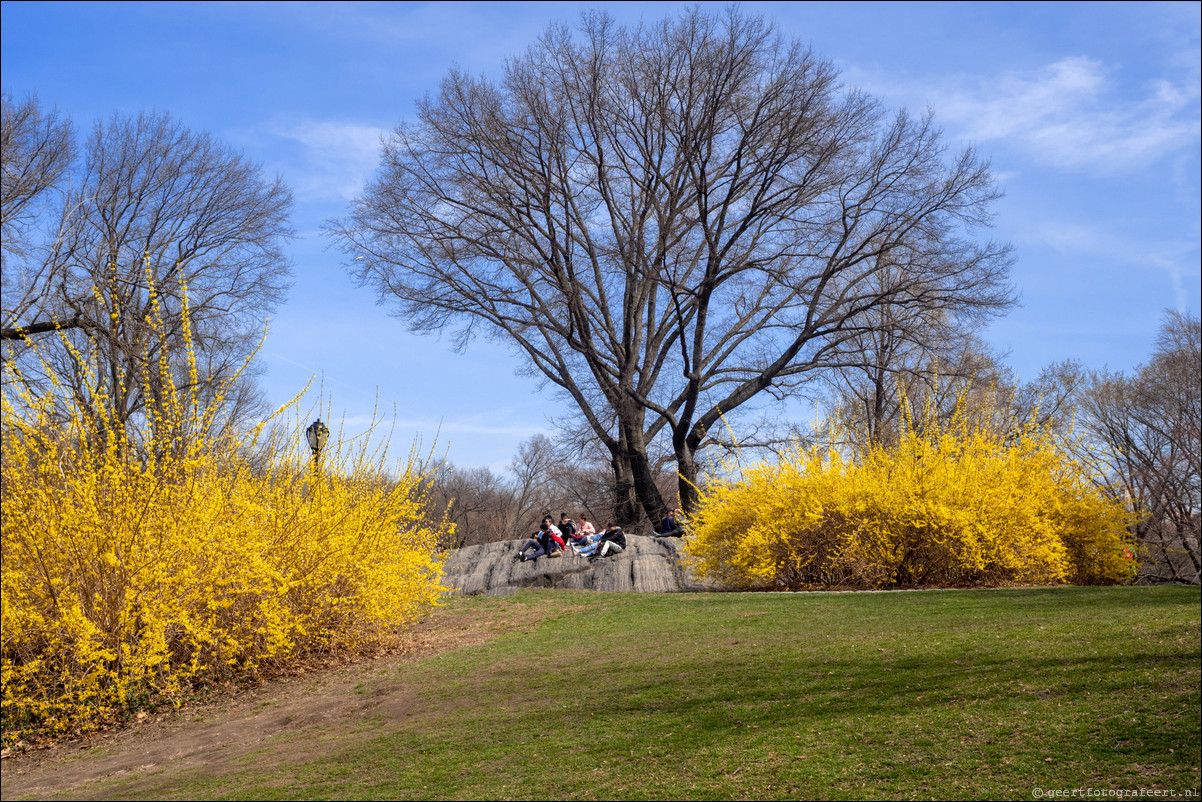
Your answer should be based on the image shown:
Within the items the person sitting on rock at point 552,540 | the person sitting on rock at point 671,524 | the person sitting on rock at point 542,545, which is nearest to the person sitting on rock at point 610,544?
the person sitting on rock at point 552,540

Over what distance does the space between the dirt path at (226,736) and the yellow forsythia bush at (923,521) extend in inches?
288

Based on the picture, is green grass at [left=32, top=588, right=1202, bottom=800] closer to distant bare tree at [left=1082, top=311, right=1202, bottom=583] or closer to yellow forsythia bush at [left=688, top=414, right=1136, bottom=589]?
yellow forsythia bush at [left=688, top=414, right=1136, bottom=589]

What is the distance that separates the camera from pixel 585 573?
16.3 metres

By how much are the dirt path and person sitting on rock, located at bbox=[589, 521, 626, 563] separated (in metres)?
8.76

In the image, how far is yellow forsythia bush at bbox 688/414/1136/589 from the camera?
1330 centimetres

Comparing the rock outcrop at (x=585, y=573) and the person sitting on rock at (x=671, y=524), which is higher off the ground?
the person sitting on rock at (x=671, y=524)

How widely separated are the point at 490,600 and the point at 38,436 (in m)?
8.34

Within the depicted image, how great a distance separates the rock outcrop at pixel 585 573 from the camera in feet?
51.2

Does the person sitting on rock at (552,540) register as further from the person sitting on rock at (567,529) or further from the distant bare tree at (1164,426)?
the distant bare tree at (1164,426)

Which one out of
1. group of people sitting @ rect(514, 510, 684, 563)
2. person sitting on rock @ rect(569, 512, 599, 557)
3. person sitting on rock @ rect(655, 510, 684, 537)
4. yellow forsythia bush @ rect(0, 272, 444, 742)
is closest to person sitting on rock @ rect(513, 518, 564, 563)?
group of people sitting @ rect(514, 510, 684, 563)

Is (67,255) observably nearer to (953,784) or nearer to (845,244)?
(845,244)

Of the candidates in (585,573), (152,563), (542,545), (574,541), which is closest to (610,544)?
(585,573)

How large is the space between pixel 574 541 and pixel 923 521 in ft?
28.3

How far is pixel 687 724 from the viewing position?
18.3 ft
